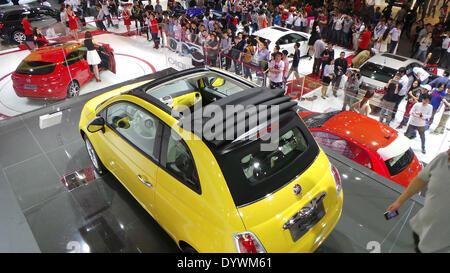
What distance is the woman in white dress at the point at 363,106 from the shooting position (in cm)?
588

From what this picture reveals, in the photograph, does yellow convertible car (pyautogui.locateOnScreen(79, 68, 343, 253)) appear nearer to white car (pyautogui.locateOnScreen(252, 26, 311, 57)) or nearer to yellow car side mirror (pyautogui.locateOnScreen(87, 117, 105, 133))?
yellow car side mirror (pyautogui.locateOnScreen(87, 117, 105, 133))

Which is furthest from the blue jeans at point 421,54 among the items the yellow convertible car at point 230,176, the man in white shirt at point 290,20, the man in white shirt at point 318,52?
the yellow convertible car at point 230,176

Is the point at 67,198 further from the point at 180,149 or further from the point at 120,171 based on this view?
the point at 180,149

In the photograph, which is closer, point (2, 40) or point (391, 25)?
point (391, 25)

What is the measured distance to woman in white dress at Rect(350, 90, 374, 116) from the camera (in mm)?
5875

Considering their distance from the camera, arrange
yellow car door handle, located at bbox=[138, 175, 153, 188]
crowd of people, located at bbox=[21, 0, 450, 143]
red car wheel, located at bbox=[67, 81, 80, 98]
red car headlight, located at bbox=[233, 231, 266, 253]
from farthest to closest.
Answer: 1. red car wheel, located at bbox=[67, 81, 80, 98]
2. crowd of people, located at bbox=[21, 0, 450, 143]
3. yellow car door handle, located at bbox=[138, 175, 153, 188]
4. red car headlight, located at bbox=[233, 231, 266, 253]

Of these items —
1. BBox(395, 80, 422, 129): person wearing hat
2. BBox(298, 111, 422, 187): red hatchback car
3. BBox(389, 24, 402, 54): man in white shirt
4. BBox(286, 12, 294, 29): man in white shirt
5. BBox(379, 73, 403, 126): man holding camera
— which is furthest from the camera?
BBox(286, 12, 294, 29): man in white shirt

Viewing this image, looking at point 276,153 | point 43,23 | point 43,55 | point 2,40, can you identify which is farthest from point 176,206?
point 2,40

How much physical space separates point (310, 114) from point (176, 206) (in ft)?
14.3

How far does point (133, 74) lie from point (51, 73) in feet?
8.41

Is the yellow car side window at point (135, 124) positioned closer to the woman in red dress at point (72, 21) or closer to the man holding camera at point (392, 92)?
the man holding camera at point (392, 92)

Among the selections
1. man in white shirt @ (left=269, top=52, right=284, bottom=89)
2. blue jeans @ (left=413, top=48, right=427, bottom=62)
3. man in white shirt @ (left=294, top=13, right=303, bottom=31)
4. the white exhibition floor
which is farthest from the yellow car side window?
man in white shirt @ (left=294, top=13, right=303, bottom=31)

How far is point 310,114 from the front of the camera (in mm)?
6285

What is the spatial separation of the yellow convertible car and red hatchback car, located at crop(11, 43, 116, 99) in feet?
17.3
